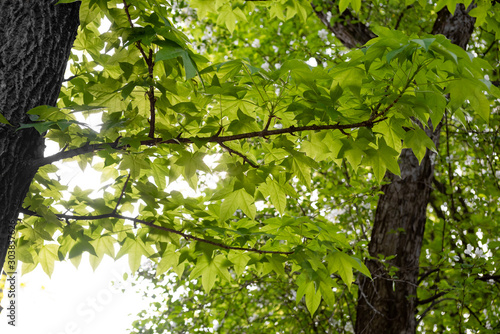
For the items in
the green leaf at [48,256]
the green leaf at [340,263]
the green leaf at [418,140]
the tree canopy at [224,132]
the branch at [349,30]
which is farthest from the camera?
the branch at [349,30]

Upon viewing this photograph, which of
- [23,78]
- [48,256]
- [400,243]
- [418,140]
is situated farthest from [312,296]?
[400,243]

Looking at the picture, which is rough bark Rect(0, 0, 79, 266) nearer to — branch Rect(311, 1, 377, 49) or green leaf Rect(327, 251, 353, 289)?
green leaf Rect(327, 251, 353, 289)

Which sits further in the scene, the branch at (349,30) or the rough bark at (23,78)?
the branch at (349,30)

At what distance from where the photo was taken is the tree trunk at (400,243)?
3.09 metres

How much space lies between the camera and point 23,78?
1438 mm

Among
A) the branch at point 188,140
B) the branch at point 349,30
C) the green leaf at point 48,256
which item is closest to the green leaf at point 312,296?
the branch at point 188,140

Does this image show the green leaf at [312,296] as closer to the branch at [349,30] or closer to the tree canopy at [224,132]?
the tree canopy at [224,132]

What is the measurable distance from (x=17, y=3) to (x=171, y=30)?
2.28ft

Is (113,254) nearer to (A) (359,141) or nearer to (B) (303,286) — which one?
(B) (303,286)

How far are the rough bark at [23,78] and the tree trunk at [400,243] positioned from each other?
95.1 inches

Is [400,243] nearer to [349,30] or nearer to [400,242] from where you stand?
[400,242]

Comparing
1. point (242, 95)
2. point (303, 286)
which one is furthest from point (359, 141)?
point (303, 286)

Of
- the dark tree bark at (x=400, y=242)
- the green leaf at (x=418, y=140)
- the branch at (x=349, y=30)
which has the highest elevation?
the branch at (x=349, y=30)

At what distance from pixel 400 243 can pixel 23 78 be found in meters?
2.90
